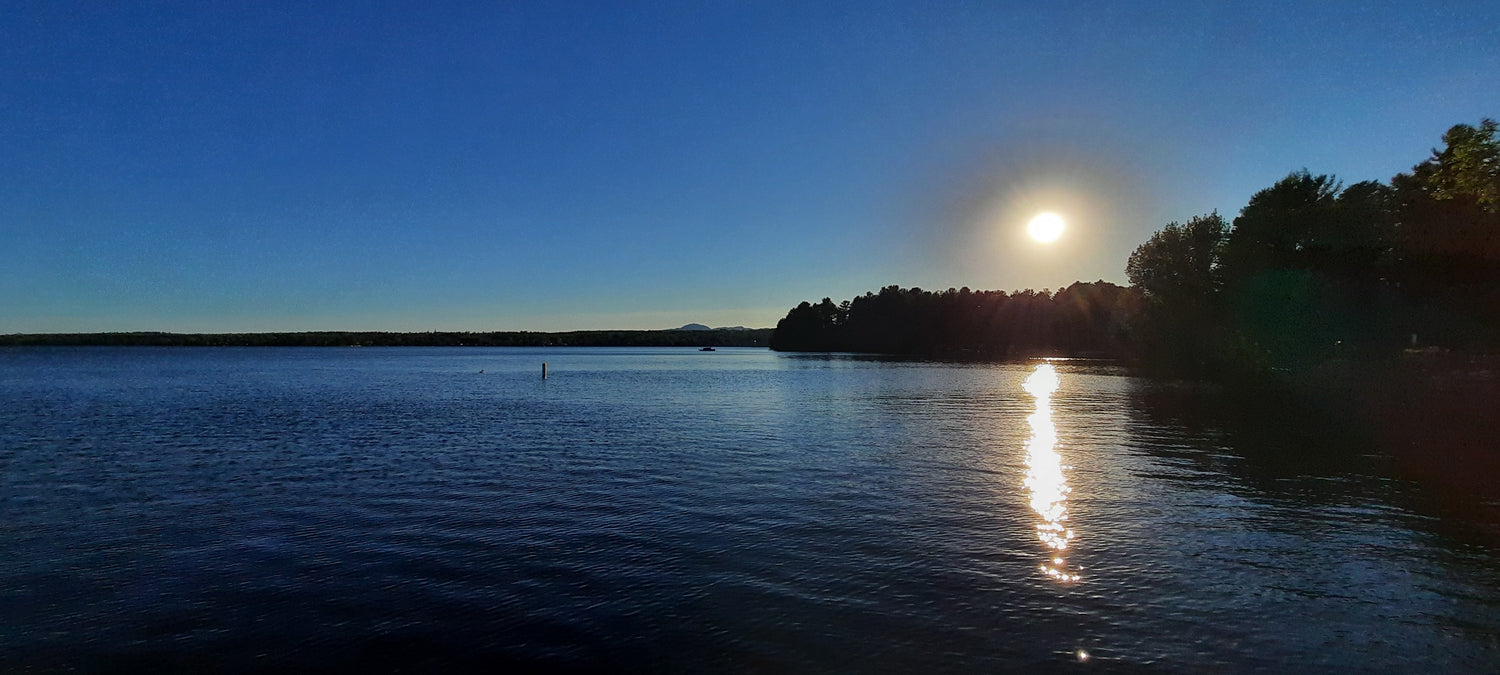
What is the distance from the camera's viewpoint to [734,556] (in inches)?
616

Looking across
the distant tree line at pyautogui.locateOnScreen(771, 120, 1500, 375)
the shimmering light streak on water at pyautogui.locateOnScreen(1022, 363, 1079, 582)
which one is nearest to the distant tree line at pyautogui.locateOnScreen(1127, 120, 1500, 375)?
the distant tree line at pyautogui.locateOnScreen(771, 120, 1500, 375)

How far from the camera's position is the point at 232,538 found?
A: 56.6 ft

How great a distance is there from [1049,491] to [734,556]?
37.4 ft

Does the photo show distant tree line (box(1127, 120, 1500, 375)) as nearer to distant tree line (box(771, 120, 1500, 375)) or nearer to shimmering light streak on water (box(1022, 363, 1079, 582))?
distant tree line (box(771, 120, 1500, 375))

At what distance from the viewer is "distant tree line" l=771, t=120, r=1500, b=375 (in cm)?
5238

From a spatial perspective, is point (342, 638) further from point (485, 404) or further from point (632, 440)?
point (485, 404)

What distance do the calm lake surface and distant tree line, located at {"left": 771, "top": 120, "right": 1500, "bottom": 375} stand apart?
3284cm

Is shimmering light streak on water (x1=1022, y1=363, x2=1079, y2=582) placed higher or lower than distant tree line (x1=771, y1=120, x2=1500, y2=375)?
lower

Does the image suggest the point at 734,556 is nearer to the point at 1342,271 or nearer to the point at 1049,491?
the point at 1049,491

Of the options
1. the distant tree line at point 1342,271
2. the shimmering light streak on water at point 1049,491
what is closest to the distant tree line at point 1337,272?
the distant tree line at point 1342,271

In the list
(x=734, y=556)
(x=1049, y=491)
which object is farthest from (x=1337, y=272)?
(x=734, y=556)

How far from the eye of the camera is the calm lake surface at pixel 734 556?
1101cm

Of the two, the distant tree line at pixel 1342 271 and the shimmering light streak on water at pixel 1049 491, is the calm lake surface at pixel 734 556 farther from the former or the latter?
the distant tree line at pixel 1342 271

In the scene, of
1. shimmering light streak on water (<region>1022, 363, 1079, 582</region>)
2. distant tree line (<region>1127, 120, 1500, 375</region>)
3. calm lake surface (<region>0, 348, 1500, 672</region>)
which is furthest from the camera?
distant tree line (<region>1127, 120, 1500, 375</region>)
